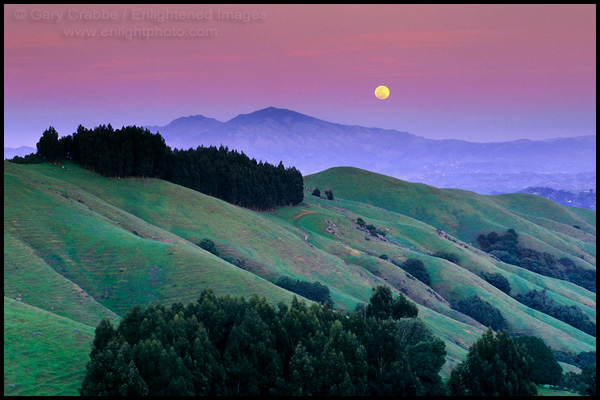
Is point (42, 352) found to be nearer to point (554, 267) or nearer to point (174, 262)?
point (174, 262)

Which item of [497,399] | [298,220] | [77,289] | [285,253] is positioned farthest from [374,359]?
[298,220]

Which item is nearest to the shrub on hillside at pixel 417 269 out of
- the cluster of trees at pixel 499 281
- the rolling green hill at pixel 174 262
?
the rolling green hill at pixel 174 262

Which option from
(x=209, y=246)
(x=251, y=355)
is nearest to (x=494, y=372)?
(x=251, y=355)

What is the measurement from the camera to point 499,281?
14325 cm

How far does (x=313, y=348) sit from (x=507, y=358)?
1823 cm

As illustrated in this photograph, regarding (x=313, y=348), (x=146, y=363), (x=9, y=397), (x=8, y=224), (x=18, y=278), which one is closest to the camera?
(x=9, y=397)

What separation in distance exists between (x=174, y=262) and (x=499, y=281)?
102210 mm

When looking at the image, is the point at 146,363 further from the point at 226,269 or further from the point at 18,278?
the point at 226,269

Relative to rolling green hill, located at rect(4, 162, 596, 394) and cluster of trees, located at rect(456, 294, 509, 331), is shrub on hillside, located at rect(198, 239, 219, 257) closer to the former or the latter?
rolling green hill, located at rect(4, 162, 596, 394)

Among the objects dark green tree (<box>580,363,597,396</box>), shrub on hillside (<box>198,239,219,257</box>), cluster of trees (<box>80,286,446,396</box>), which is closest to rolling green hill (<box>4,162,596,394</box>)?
shrub on hillside (<box>198,239,219,257</box>)

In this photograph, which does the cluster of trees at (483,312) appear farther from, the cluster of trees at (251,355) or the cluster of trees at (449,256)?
the cluster of trees at (251,355)

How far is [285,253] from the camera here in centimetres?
11388

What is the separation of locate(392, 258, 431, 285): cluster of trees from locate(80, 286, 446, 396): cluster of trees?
267 feet

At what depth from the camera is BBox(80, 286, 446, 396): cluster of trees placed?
38.8 metres
